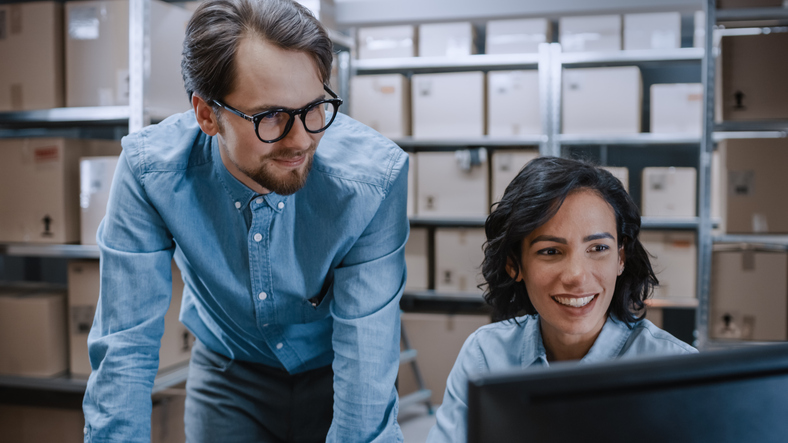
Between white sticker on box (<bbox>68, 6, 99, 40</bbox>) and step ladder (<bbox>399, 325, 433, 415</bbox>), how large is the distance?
1.76m

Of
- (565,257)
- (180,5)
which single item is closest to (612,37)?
(180,5)

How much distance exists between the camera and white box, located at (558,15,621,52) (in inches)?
116

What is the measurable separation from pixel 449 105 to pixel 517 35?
0.50 meters

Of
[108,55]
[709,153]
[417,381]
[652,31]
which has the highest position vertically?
[652,31]

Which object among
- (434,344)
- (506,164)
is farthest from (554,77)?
(434,344)

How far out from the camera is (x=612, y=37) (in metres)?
2.95

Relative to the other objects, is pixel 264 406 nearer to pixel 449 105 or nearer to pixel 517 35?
pixel 449 105

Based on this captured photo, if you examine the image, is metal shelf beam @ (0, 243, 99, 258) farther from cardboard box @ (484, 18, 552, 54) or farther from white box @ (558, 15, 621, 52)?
white box @ (558, 15, 621, 52)

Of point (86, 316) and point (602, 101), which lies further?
point (602, 101)

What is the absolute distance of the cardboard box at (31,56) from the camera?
193 centimetres

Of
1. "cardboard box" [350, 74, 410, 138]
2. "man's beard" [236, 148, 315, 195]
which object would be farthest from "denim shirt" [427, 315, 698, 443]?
"cardboard box" [350, 74, 410, 138]

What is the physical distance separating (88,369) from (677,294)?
258 cm

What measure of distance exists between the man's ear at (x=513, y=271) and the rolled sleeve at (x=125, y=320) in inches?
23.8

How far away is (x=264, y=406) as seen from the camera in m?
1.13
